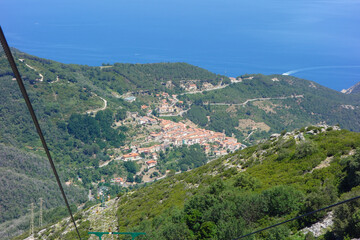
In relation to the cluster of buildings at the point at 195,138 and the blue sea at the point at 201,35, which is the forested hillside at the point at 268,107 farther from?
the blue sea at the point at 201,35

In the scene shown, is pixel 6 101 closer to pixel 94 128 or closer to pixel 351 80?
pixel 94 128

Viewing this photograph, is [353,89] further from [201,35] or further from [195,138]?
[201,35]

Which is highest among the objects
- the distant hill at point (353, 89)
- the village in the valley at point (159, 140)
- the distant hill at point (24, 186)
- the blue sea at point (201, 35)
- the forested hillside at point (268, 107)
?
the blue sea at point (201, 35)

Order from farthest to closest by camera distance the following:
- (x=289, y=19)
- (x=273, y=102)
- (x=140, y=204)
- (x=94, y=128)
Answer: (x=289, y=19), (x=273, y=102), (x=94, y=128), (x=140, y=204)

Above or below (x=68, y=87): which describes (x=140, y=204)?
below

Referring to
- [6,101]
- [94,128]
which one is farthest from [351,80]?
[6,101]

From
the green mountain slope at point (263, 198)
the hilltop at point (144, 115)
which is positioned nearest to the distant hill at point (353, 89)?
the hilltop at point (144, 115)

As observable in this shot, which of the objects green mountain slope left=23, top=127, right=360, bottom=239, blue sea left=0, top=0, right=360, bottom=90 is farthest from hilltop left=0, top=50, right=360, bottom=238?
blue sea left=0, top=0, right=360, bottom=90
